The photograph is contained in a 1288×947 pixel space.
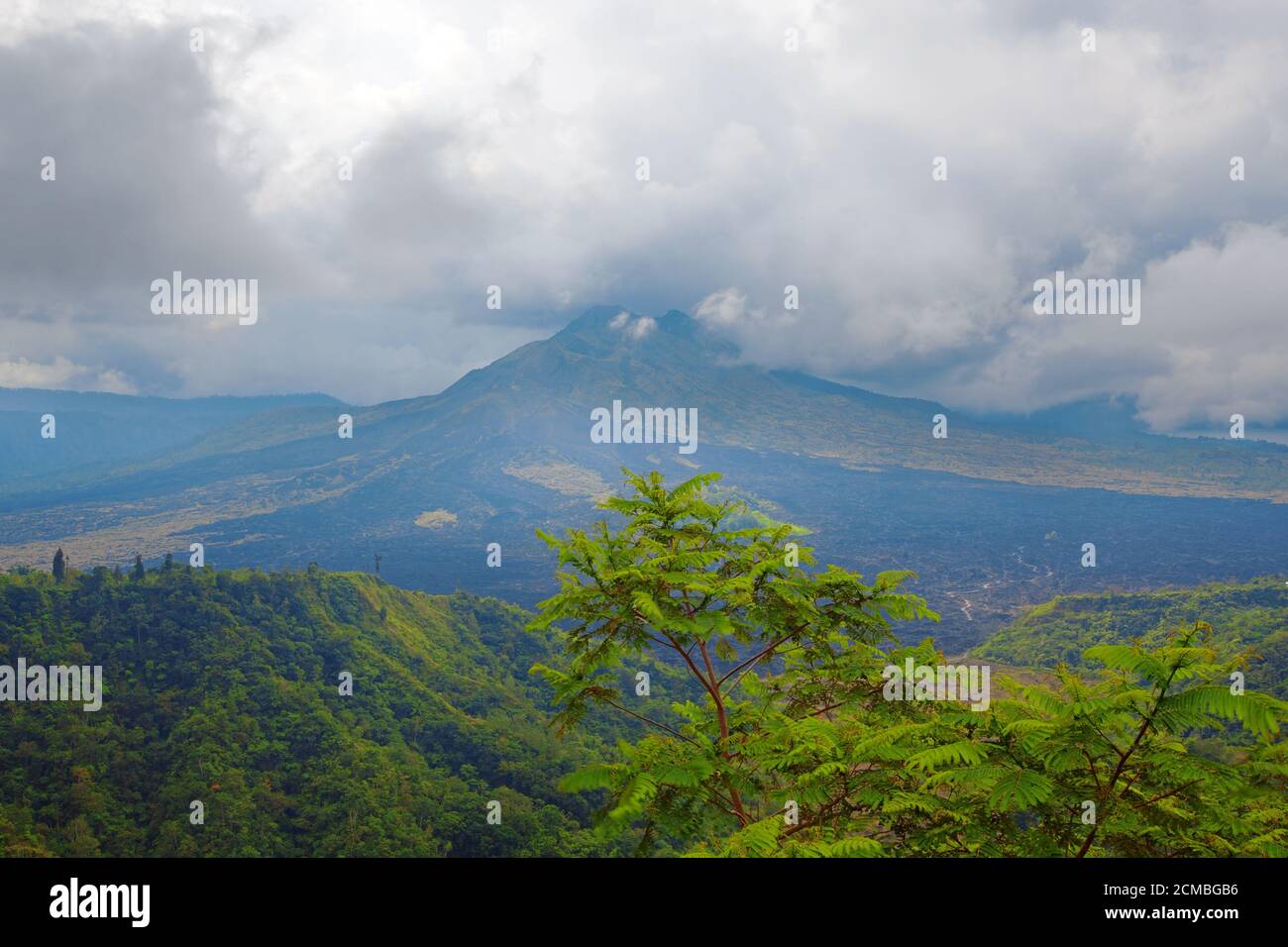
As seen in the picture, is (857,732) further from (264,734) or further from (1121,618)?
(1121,618)

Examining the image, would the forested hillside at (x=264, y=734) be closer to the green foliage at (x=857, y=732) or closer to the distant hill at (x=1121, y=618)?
the green foliage at (x=857, y=732)

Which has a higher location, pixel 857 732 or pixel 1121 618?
pixel 857 732

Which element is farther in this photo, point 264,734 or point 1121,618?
point 1121,618

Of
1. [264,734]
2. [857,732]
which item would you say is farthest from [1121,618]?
[857,732]

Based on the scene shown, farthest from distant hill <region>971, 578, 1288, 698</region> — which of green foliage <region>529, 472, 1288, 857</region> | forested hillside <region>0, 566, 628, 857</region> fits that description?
green foliage <region>529, 472, 1288, 857</region>

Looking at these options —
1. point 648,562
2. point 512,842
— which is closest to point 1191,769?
point 648,562

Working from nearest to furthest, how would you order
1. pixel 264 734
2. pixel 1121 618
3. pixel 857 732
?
1. pixel 857 732
2. pixel 264 734
3. pixel 1121 618
